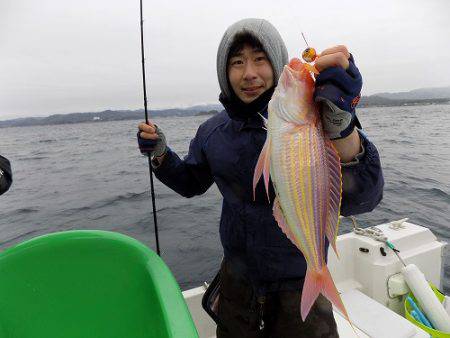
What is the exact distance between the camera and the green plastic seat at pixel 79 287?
2104 millimetres

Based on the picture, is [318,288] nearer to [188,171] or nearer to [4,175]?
[188,171]

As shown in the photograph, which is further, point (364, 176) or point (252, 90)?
point (252, 90)

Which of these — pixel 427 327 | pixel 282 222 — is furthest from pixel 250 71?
pixel 427 327

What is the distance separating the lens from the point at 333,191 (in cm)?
142

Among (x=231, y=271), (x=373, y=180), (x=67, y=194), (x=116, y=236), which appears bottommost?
(x=67, y=194)

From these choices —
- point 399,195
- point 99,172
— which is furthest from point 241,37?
point 99,172

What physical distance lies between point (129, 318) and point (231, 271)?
0.74m

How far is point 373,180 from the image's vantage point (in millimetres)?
1644

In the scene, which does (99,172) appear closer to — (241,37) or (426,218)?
(426,218)

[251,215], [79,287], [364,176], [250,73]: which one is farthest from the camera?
[79,287]

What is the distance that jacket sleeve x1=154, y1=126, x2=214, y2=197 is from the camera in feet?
8.46

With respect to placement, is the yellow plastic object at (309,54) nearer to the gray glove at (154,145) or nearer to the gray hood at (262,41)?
the gray hood at (262,41)

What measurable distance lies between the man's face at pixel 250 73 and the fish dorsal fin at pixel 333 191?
30.9 inches

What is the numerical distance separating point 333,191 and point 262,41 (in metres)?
1.08
